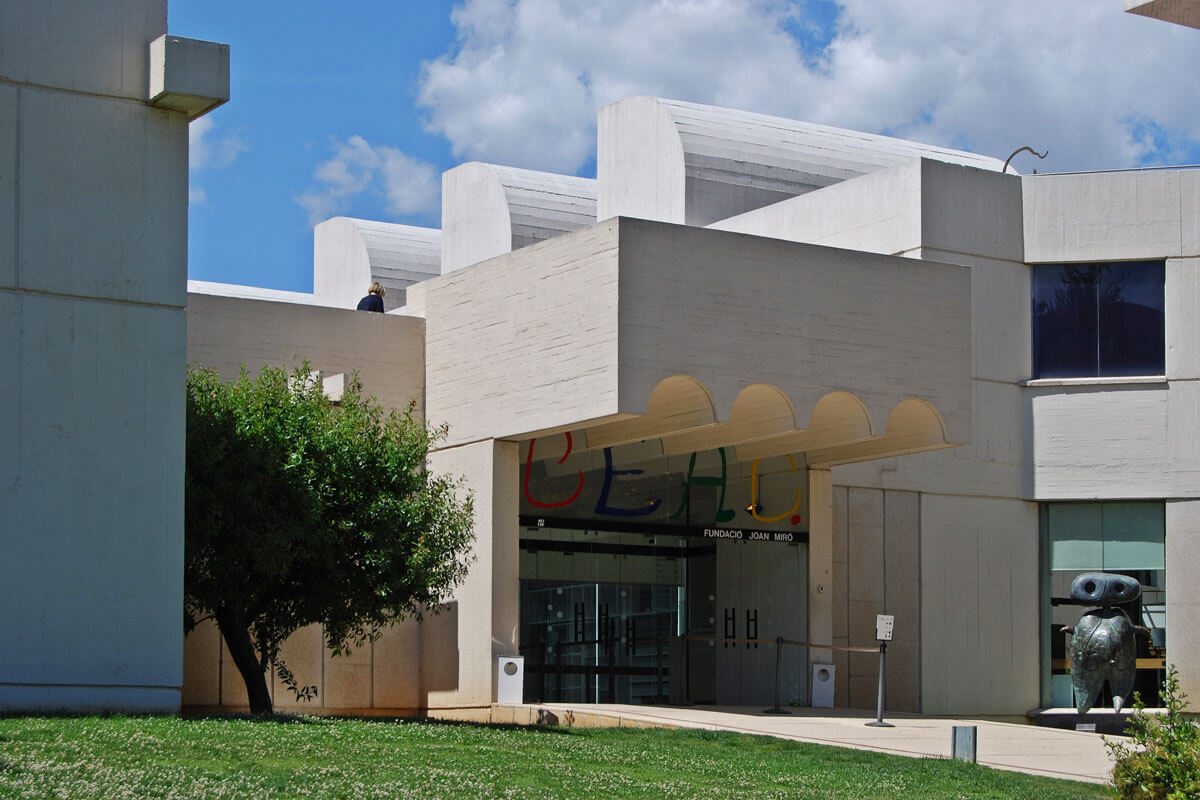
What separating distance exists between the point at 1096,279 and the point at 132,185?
1704 centimetres

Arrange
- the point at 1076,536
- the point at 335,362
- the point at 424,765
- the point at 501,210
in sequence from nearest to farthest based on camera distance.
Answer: the point at 424,765
the point at 335,362
the point at 1076,536
the point at 501,210

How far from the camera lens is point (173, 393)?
19312 millimetres

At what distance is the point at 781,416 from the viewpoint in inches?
962

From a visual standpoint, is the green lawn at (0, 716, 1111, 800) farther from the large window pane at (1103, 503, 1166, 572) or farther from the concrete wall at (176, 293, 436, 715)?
the large window pane at (1103, 503, 1166, 572)

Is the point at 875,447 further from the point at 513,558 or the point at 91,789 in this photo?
the point at 91,789

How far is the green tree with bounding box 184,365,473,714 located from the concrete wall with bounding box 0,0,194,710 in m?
1.85

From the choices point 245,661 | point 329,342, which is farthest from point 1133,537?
point 245,661

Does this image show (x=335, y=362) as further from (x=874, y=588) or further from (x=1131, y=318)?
(x=1131, y=318)

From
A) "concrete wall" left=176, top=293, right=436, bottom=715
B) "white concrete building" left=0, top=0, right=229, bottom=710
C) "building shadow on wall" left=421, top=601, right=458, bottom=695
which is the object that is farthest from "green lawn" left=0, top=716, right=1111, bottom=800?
"concrete wall" left=176, top=293, right=436, bottom=715

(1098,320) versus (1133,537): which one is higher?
(1098,320)

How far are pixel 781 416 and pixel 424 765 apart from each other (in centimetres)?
1030

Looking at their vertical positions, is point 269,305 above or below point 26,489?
above

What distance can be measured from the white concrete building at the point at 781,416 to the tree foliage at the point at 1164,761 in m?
9.61

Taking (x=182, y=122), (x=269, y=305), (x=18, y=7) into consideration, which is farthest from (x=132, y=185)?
(x=269, y=305)
